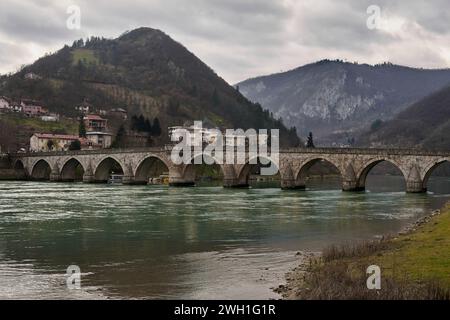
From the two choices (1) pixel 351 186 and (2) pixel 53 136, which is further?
(2) pixel 53 136

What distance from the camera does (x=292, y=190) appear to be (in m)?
A: 69.8

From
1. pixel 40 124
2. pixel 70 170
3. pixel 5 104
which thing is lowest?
pixel 70 170

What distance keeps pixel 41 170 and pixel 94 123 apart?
3733 centimetres

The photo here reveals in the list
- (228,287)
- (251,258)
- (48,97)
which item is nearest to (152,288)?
(228,287)

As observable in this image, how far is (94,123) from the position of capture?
471 ft

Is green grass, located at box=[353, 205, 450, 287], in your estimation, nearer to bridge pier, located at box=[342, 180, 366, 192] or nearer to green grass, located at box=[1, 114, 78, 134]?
bridge pier, located at box=[342, 180, 366, 192]

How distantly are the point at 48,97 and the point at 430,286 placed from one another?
162565 millimetres

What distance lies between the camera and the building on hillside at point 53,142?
11969 centimetres

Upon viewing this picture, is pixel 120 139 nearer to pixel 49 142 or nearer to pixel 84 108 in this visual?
pixel 49 142

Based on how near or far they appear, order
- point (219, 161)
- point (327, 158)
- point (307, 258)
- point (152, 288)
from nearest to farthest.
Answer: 1. point (152, 288)
2. point (307, 258)
3. point (327, 158)
4. point (219, 161)

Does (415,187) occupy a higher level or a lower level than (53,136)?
lower

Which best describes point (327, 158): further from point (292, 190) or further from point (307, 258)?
point (307, 258)

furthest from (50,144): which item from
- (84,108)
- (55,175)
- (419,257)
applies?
(419,257)

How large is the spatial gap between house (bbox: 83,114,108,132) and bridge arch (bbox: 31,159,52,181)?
31060 millimetres
